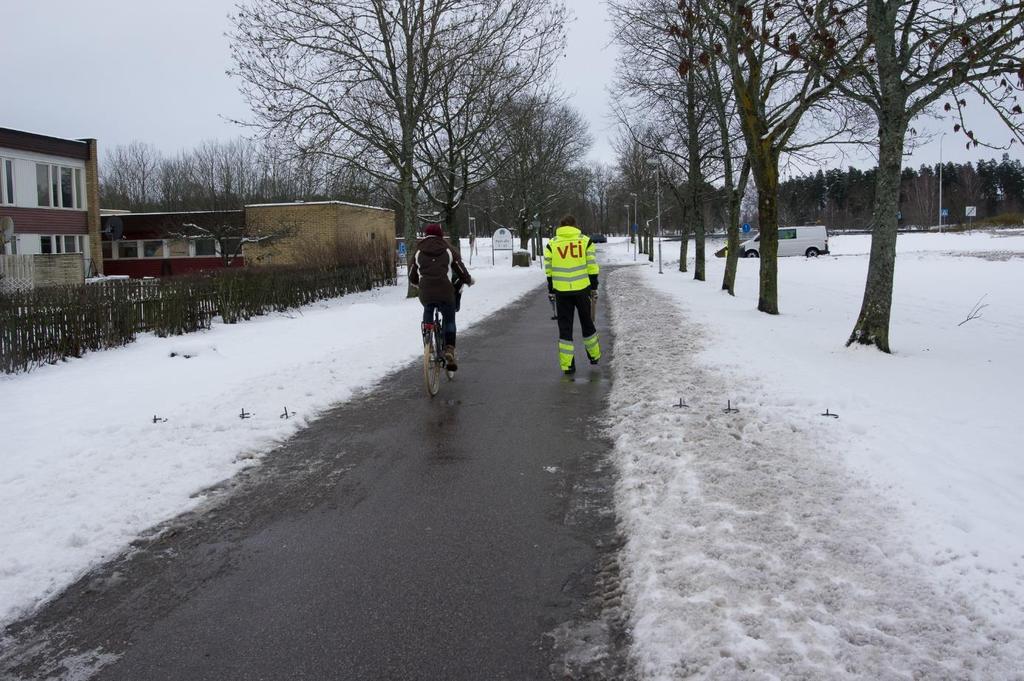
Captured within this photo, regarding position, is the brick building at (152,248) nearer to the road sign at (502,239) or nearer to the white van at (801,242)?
the road sign at (502,239)

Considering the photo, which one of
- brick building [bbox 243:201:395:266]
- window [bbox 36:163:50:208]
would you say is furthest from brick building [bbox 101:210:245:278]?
window [bbox 36:163:50:208]

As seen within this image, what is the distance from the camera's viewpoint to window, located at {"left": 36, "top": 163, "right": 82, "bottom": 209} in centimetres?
3403

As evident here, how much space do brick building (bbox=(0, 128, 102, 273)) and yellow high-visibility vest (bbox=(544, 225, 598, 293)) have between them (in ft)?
87.7

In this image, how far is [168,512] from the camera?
16.6 feet

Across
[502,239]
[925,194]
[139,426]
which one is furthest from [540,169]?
[925,194]

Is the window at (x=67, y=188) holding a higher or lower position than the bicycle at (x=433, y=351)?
higher

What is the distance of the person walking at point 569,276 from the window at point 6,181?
3065 cm

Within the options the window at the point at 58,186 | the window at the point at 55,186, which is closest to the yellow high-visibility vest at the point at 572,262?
the window at the point at 58,186

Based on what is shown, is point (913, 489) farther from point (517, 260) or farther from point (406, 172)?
point (517, 260)

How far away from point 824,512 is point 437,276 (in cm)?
560

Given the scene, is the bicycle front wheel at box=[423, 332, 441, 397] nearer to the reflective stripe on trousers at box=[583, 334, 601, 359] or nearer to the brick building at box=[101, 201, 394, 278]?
the reflective stripe on trousers at box=[583, 334, 601, 359]

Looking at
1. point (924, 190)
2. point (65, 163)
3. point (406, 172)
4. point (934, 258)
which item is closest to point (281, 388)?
point (406, 172)

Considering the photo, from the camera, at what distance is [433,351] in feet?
28.9

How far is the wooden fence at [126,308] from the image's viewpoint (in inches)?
416
